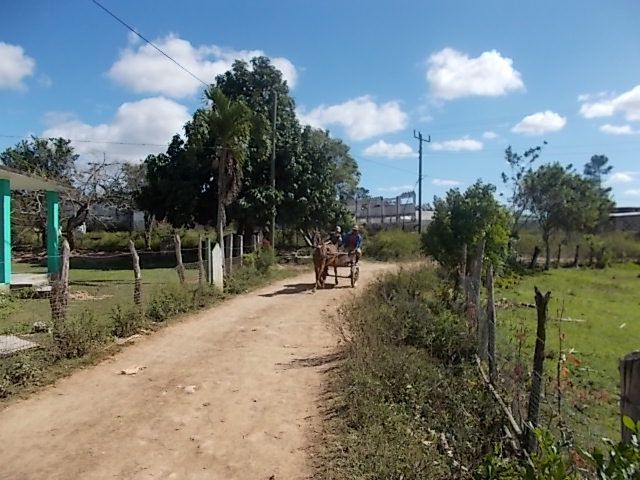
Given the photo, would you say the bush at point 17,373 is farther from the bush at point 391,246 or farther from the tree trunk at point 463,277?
the bush at point 391,246

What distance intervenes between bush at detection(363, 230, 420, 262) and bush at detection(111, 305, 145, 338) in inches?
710

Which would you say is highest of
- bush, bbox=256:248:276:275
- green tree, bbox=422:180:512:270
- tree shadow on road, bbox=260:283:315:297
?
green tree, bbox=422:180:512:270

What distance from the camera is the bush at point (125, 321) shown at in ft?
29.3

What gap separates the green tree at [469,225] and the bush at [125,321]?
6.98 metres

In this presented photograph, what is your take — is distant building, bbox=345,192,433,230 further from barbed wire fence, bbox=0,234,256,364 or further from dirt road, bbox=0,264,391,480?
dirt road, bbox=0,264,391,480

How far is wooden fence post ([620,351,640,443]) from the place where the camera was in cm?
253

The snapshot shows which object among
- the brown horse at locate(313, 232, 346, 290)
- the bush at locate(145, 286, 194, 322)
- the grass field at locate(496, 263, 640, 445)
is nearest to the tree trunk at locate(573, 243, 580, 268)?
the grass field at locate(496, 263, 640, 445)

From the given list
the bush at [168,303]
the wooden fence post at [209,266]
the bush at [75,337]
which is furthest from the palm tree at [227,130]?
the bush at [75,337]

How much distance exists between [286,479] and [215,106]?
47.7 ft

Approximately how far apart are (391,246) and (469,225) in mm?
16065

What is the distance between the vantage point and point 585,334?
13.6m

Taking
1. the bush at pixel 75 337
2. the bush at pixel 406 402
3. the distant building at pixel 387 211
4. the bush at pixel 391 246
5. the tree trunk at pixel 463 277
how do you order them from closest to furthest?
1. the bush at pixel 406 402
2. the bush at pixel 75 337
3. the tree trunk at pixel 463 277
4. the bush at pixel 391 246
5. the distant building at pixel 387 211

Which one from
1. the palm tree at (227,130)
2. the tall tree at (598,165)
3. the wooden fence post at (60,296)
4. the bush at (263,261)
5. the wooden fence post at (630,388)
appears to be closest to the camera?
the wooden fence post at (630,388)

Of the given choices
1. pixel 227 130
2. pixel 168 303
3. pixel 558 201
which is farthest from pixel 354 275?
pixel 558 201
